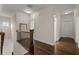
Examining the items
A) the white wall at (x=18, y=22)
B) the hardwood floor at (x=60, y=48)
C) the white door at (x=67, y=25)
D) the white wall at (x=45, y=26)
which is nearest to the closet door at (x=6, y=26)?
the white wall at (x=18, y=22)

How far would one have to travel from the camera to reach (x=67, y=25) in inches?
49.1

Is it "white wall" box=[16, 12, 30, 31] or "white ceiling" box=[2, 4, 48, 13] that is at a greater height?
"white ceiling" box=[2, 4, 48, 13]

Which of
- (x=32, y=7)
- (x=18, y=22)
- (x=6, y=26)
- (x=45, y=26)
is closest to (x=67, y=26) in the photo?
(x=45, y=26)

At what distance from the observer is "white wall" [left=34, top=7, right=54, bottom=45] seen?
123 cm

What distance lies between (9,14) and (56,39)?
0.62 metres

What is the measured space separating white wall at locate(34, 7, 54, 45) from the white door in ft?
0.42

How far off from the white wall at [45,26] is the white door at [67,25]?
129 mm

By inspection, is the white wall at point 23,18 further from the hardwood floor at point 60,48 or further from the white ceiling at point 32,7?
the hardwood floor at point 60,48

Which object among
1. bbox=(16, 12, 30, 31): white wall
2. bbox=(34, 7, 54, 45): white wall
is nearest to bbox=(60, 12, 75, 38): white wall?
bbox=(34, 7, 54, 45): white wall

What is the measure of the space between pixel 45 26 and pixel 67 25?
26 cm

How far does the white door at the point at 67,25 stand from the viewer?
123 cm

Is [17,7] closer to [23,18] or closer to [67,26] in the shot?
[23,18]

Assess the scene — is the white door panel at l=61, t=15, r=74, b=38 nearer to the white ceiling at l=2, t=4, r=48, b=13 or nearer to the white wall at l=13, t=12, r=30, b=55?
the white ceiling at l=2, t=4, r=48, b=13
